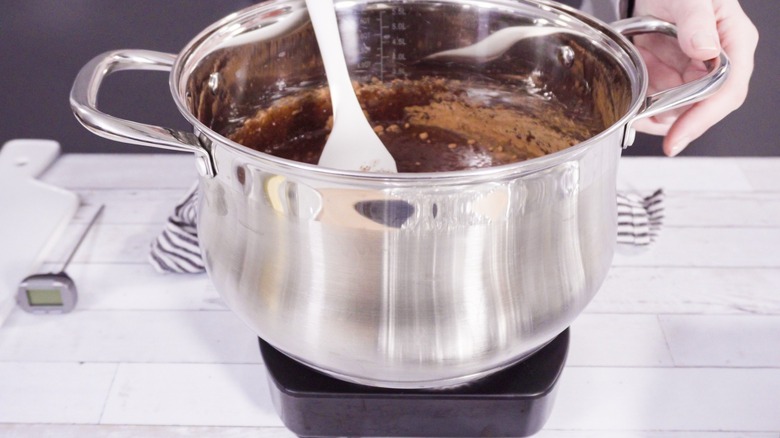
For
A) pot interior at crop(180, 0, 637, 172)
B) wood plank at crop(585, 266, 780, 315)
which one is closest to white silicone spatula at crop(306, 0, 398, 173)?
pot interior at crop(180, 0, 637, 172)

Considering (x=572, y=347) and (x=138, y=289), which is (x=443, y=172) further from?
(x=138, y=289)

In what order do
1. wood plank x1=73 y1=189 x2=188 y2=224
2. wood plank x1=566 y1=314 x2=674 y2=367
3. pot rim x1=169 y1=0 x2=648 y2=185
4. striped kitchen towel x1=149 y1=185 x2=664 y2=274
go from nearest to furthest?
pot rim x1=169 y1=0 x2=648 y2=185
wood plank x1=566 y1=314 x2=674 y2=367
striped kitchen towel x1=149 y1=185 x2=664 y2=274
wood plank x1=73 y1=189 x2=188 y2=224

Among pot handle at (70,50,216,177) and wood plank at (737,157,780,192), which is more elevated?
pot handle at (70,50,216,177)

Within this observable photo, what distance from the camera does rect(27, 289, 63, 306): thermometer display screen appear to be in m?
0.79

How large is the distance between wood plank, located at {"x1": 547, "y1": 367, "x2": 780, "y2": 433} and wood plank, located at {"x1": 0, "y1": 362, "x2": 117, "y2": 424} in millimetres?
429

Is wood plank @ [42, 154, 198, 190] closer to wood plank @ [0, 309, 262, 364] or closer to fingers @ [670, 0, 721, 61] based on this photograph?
wood plank @ [0, 309, 262, 364]

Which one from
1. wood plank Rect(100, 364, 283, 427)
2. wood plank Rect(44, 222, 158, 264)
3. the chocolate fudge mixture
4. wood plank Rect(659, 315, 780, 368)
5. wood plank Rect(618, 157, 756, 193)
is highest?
the chocolate fudge mixture

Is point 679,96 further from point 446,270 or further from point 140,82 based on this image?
point 140,82

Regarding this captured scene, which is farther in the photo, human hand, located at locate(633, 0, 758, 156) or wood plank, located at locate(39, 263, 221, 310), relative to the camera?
wood plank, located at locate(39, 263, 221, 310)

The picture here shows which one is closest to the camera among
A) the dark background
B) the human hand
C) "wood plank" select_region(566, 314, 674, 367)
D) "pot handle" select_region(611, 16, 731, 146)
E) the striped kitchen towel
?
"pot handle" select_region(611, 16, 731, 146)

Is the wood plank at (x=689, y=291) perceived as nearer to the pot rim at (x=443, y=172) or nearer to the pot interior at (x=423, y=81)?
the pot interior at (x=423, y=81)

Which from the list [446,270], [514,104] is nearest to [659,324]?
[514,104]

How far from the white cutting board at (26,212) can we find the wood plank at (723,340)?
2.34 feet

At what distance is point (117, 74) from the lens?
1.30m
